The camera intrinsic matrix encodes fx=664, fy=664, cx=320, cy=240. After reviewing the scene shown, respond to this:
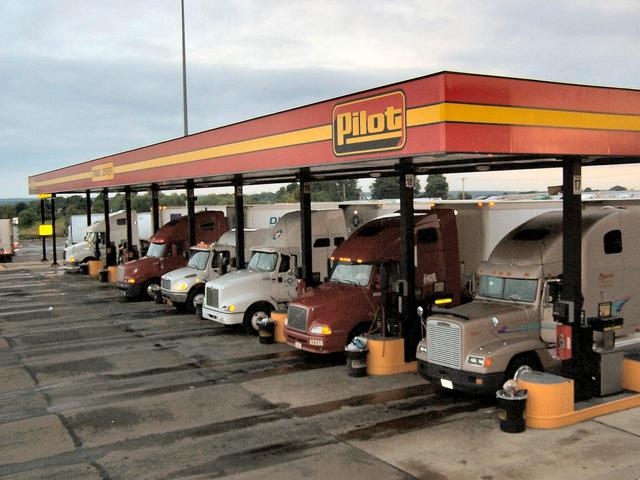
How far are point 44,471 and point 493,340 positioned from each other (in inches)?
289

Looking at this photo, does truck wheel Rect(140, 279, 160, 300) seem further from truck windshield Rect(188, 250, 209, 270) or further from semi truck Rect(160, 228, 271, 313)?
truck windshield Rect(188, 250, 209, 270)

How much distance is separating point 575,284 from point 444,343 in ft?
7.95

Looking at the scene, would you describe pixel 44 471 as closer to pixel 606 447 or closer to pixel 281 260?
pixel 606 447

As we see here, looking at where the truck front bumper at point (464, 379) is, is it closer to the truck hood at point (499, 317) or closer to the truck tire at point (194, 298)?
the truck hood at point (499, 317)

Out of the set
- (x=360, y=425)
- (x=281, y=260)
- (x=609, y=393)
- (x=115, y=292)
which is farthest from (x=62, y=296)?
(x=609, y=393)

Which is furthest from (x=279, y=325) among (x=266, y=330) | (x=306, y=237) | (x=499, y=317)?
(x=499, y=317)

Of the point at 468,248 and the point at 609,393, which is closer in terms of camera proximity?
the point at 609,393

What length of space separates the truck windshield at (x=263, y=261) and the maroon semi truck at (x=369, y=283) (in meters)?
3.10

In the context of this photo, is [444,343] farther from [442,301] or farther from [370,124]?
[370,124]

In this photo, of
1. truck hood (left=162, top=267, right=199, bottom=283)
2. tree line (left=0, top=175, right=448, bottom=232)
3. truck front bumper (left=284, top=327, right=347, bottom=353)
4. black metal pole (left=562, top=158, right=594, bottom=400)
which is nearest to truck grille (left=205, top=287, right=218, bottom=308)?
truck hood (left=162, top=267, right=199, bottom=283)

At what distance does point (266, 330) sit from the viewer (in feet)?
56.1

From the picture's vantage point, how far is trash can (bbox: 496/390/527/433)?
10.1 m

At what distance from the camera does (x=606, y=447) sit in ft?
31.1

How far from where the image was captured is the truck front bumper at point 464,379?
11.1 meters
